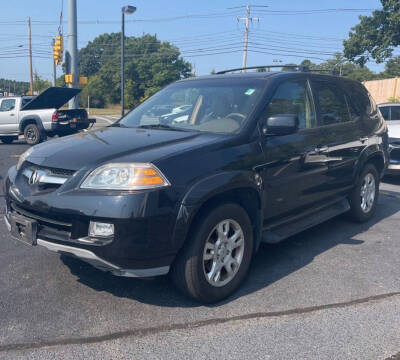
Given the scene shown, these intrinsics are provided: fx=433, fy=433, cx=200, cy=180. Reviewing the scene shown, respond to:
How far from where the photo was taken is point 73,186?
9.95ft

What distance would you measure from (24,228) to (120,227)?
35.4 inches

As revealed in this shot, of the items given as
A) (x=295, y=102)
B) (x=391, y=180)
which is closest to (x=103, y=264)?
(x=295, y=102)

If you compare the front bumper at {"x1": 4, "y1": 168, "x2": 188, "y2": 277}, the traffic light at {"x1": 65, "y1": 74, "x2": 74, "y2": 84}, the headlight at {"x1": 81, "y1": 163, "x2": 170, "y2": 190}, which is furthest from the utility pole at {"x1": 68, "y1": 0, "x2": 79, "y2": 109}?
the headlight at {"x1": 81, "y1": 163, "x2": 170, "y2": 190}

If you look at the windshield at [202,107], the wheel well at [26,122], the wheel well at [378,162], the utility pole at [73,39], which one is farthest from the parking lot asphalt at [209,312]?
the utility pole at [73,39]

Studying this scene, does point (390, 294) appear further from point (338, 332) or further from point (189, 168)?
point (189, 168)

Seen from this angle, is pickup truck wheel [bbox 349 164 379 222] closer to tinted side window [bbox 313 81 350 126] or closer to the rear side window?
the rear side window

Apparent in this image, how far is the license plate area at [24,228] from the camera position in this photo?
3194 mm

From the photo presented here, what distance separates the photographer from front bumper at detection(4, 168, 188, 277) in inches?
113

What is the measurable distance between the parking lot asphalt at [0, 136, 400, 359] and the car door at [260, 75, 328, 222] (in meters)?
0.62

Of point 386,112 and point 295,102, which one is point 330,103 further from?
point 386,112

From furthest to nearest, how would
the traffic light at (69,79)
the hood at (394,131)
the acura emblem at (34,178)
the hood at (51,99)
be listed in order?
the traffic light at (69,79)
the hood at (51,99)
the hood at (394,131)
the acura emblem at (34,178)

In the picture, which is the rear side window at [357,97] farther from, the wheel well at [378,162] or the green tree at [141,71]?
the green tree at [141,71]

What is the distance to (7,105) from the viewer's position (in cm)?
1559

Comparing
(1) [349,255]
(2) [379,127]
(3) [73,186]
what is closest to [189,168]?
(3) [73,186]
